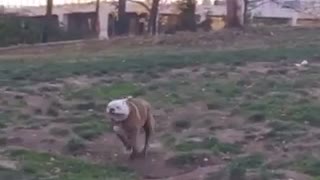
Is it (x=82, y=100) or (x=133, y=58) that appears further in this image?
(x=133, y=58)

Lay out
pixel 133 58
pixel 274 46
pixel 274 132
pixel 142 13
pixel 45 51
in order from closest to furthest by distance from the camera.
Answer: pixel 274 132
pixel 133 58
pixel 274 46
pixel 45 51
pixel 142 13

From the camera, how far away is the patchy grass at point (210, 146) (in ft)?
37.5

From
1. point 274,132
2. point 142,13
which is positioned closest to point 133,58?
point 274,132

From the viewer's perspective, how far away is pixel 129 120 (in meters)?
11.1

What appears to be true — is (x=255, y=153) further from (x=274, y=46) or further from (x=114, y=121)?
(x=274, y=46)

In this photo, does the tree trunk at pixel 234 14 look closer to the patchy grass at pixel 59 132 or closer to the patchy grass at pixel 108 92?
the patchy grass at pixel 108 92

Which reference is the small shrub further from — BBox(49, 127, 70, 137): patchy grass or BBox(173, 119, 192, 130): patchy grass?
BBox(173, 119, 192, 130): patchy grass

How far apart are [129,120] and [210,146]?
99cm

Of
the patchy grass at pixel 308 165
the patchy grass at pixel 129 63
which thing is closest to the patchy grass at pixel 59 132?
the patchy grass at pixel 308 165

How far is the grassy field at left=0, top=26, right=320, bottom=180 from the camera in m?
10.5

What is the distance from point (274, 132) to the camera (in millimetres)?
12305

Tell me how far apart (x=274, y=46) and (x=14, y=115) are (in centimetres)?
1297

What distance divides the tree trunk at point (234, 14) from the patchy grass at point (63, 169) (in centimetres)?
2177

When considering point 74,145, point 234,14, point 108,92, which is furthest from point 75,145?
point 234,14
